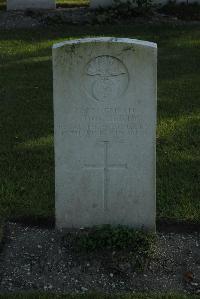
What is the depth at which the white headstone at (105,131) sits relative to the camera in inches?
190

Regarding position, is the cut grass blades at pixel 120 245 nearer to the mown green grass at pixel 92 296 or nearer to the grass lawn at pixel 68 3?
the mown green grass at pixel 92 296

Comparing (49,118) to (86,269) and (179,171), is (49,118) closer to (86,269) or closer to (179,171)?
(179,171)

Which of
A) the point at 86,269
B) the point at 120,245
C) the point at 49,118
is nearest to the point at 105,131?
the point at 120,245

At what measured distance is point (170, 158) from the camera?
22.4 feet

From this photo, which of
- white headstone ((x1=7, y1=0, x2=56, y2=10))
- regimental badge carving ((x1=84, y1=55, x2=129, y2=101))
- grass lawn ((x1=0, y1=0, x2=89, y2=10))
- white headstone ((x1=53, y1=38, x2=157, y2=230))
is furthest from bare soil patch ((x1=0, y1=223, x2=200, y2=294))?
grass lawn ((x1=0, y1=0, x2=89, y2=10))

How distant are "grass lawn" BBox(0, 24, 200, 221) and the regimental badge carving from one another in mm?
1282

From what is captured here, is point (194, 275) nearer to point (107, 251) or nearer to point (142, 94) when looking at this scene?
point (107, 251)

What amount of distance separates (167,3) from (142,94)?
9.45m

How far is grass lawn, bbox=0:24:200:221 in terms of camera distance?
6023 mm

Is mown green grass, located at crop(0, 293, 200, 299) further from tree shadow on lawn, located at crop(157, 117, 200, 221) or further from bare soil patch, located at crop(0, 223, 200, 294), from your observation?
tree shadow on lawn, located at crop(157, 117, 200, 221)

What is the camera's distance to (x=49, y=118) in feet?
26.2

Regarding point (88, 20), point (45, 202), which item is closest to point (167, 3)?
point (88, 20)

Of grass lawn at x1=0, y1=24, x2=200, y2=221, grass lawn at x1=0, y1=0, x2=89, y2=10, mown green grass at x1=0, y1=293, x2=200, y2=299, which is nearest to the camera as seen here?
mown green grass at x1=0, y1=293, x2=200, y2=299

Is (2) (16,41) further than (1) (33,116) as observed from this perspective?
Yes
